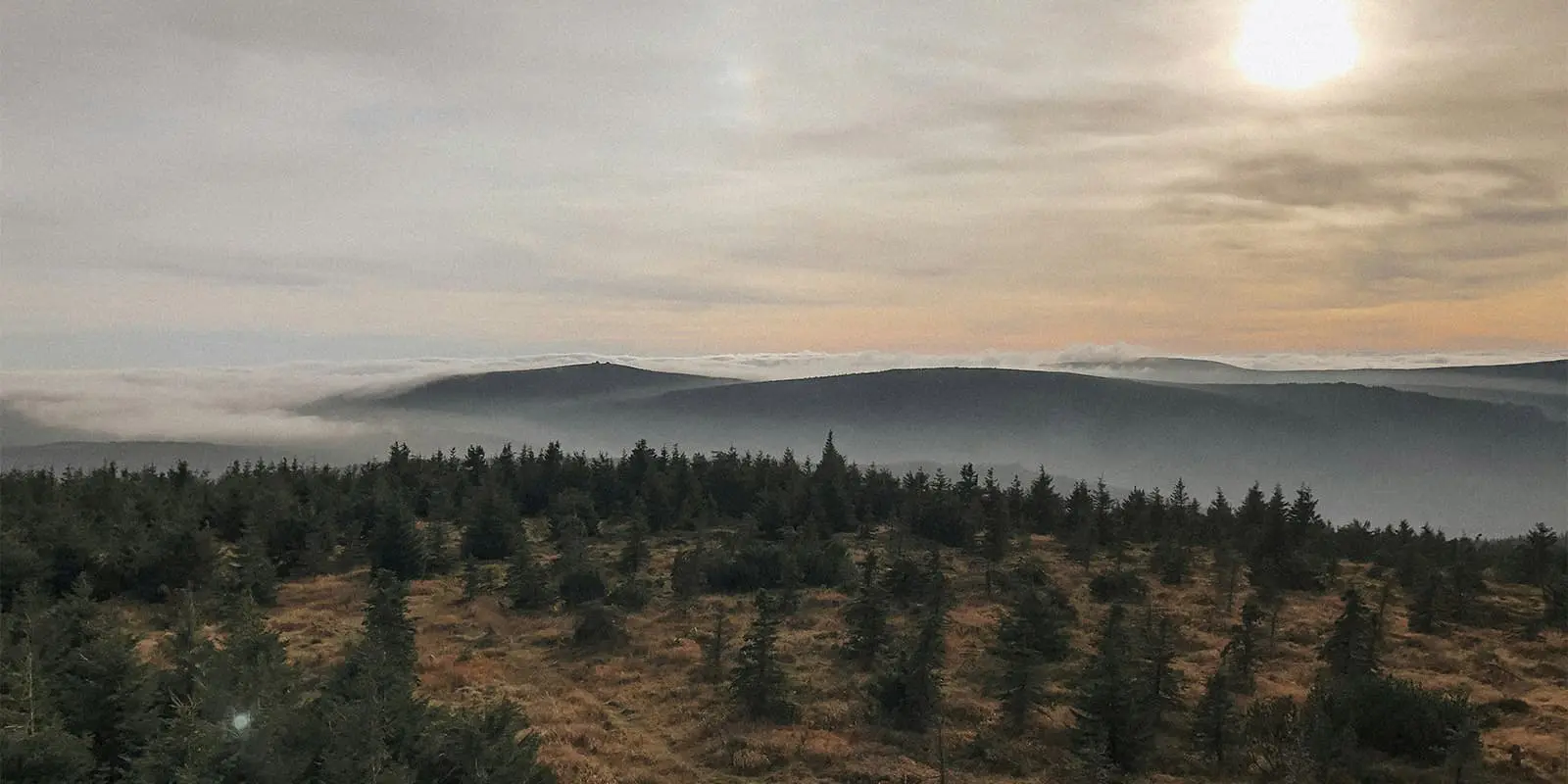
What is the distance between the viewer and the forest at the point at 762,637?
15500 mm

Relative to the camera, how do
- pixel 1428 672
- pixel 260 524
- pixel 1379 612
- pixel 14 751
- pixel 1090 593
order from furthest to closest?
pixel 260 524 < pixel 1090 593 < pixel 1379 612 < pixel 1428 672 < pixel 14 751

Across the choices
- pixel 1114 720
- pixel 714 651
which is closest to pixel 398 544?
pixel 714 651

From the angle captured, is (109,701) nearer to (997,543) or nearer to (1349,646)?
(1349,646)

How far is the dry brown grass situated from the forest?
0.51 ft

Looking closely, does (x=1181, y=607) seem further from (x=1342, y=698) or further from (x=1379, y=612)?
(x=1342, y=698)

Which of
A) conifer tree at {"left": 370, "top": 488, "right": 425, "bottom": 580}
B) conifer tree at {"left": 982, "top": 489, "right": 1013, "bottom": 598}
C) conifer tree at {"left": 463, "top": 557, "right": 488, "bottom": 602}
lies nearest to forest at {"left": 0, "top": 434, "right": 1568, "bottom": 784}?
conifer tree at {"left": 370, "top": 488, "right": 425, "bottom": 580}

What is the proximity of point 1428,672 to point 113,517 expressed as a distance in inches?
2543

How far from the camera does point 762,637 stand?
83.4ft

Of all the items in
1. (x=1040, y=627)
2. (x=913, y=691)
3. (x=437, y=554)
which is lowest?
(x=437, y=554)

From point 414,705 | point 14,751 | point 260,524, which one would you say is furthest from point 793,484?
point 14,751

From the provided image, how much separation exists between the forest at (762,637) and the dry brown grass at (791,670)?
16 centimetres

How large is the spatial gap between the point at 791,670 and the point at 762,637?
415 cm

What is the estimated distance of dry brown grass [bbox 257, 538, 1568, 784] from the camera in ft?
69.2

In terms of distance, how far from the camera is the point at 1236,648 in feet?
94.6
